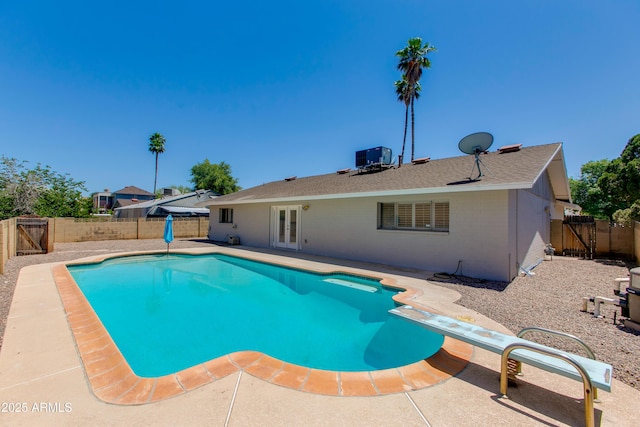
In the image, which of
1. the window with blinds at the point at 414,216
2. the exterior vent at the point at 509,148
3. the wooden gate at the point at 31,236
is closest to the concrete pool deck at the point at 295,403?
the window with blinds at the point at 414,216

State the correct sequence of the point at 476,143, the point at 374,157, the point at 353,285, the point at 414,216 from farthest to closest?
the point at 374,157 → the point at 414,216 → the point at 476,143 → the point at 353,285

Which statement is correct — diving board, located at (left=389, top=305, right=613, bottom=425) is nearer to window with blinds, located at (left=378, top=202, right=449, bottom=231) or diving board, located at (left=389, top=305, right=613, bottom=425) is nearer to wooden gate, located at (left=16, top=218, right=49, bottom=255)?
window with blinds, located at (left=378, top=202, right=449, bottom=231)

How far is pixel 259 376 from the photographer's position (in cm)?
311

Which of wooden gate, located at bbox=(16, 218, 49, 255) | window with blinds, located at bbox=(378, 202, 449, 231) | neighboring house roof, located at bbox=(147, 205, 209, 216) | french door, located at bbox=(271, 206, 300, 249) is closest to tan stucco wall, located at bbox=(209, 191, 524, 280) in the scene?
window with blinds, located at bbox=(378, 202, 449, 231)

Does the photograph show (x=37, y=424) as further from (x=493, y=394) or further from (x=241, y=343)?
(x=493, y=394)

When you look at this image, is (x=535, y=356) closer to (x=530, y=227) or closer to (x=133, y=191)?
(x=530, y=227)

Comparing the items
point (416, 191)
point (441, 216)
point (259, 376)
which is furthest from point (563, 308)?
point (259, 376)

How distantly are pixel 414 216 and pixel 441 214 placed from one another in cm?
99

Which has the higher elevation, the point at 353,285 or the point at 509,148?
the point at 509,148

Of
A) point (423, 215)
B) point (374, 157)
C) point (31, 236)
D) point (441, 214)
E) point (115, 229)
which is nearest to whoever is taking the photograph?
point (441, 214)

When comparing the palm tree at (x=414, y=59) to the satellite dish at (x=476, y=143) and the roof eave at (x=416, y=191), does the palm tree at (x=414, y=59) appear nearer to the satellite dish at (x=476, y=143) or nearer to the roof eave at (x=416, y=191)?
the satellite dish at (x=476, y=143)

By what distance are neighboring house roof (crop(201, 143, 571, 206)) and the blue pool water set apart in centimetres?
370

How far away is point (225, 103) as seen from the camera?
18.7 m

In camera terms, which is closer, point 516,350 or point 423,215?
point 516,350
